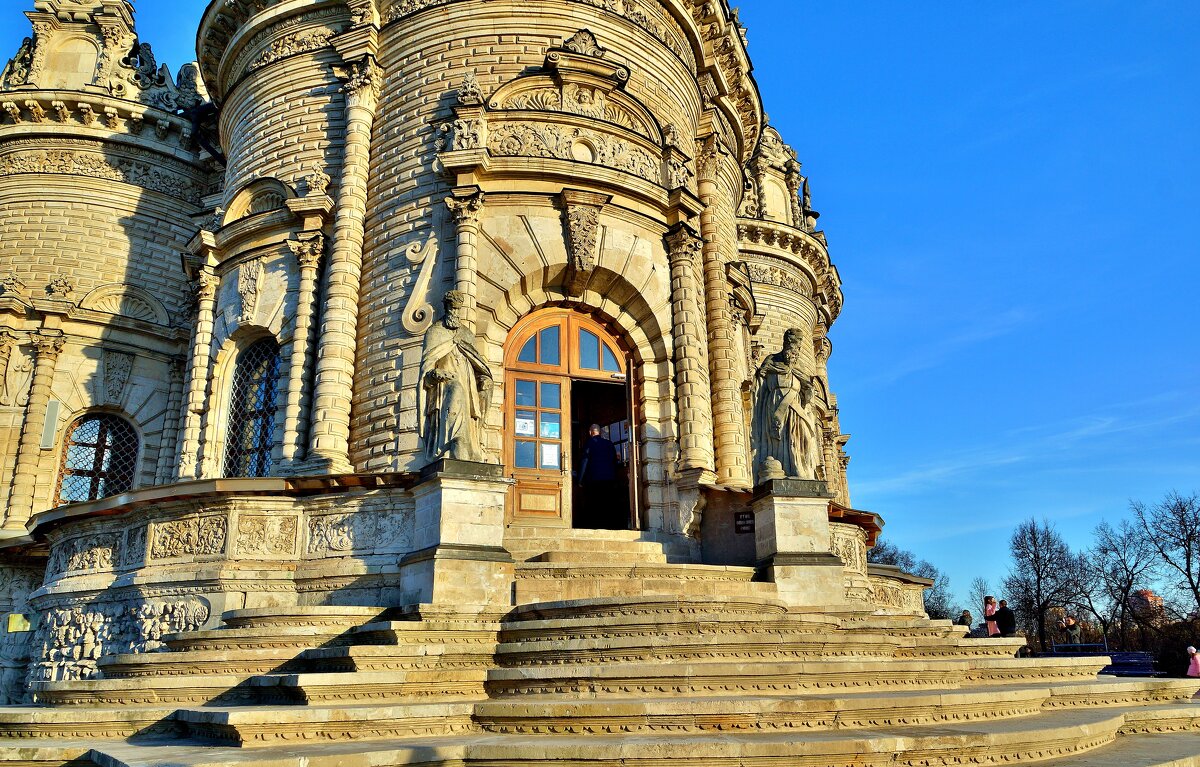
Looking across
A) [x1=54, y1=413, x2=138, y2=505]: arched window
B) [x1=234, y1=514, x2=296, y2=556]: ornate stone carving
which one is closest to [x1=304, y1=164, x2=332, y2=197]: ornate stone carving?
[x1=234, y1=514, x2=296, y2=556]: ornate stone carving

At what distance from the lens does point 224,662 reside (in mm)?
9023

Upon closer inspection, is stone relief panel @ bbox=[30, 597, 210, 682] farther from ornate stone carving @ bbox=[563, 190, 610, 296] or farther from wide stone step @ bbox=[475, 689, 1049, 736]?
ornate stone carving @ bbox=[563, 190, 610, 296]

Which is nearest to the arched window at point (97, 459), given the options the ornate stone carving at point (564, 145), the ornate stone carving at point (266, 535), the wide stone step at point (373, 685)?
the ornate stone carving at point (266, 535)

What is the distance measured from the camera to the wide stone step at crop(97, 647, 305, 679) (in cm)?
902

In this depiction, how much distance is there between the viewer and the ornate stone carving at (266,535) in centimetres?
1273

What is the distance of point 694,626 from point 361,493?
6.03 metres

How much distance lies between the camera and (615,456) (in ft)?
50.0

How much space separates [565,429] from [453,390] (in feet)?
12.6

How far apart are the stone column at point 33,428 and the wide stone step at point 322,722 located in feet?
46.7

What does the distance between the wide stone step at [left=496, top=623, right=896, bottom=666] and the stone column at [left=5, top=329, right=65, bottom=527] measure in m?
14.8

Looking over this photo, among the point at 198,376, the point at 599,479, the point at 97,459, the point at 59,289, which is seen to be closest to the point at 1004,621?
the point at 599,479

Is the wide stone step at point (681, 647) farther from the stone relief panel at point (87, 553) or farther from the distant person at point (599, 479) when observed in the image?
the stone relief panel at point (87, 553)

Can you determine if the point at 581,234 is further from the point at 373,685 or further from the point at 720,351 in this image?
the point at 373,685

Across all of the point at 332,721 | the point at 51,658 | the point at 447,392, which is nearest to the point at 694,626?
the point at 332,721
